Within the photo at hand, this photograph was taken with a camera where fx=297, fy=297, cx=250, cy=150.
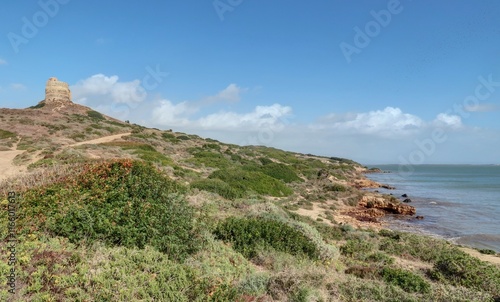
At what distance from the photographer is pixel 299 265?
25.6 feet

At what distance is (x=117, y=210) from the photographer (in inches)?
288

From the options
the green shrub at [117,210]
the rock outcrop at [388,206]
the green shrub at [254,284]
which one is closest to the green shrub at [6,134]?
the green shrub at [117,210]

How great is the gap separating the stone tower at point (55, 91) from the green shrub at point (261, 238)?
61069mm

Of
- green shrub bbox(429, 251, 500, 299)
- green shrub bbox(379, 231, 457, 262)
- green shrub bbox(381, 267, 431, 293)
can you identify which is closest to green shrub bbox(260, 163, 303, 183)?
green shrub bbox(379, 231, 457, 262)

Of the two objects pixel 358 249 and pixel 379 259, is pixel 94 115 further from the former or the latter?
pixel 379 259

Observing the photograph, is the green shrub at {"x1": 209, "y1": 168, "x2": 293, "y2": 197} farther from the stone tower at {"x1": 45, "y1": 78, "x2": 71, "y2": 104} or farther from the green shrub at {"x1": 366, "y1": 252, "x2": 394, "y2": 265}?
the stone tower at {"x1": 45, "y1": 78, "x2": 71, "y2": 104}

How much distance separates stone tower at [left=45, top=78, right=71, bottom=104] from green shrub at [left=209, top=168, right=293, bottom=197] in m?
50.0

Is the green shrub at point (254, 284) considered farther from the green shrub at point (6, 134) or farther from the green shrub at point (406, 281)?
the green shrub at point (6, 134)

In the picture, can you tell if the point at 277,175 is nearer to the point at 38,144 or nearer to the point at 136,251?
the point at 38,144

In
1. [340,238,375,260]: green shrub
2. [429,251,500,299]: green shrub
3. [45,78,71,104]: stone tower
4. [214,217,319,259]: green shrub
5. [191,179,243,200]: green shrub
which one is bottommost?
[340,238,375,260]: green shrub

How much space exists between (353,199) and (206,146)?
76.8 feet

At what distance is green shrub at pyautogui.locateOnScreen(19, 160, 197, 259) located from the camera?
6.69 m

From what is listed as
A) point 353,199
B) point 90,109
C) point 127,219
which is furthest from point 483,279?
point 90,109

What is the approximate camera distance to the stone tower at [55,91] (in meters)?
57.5
